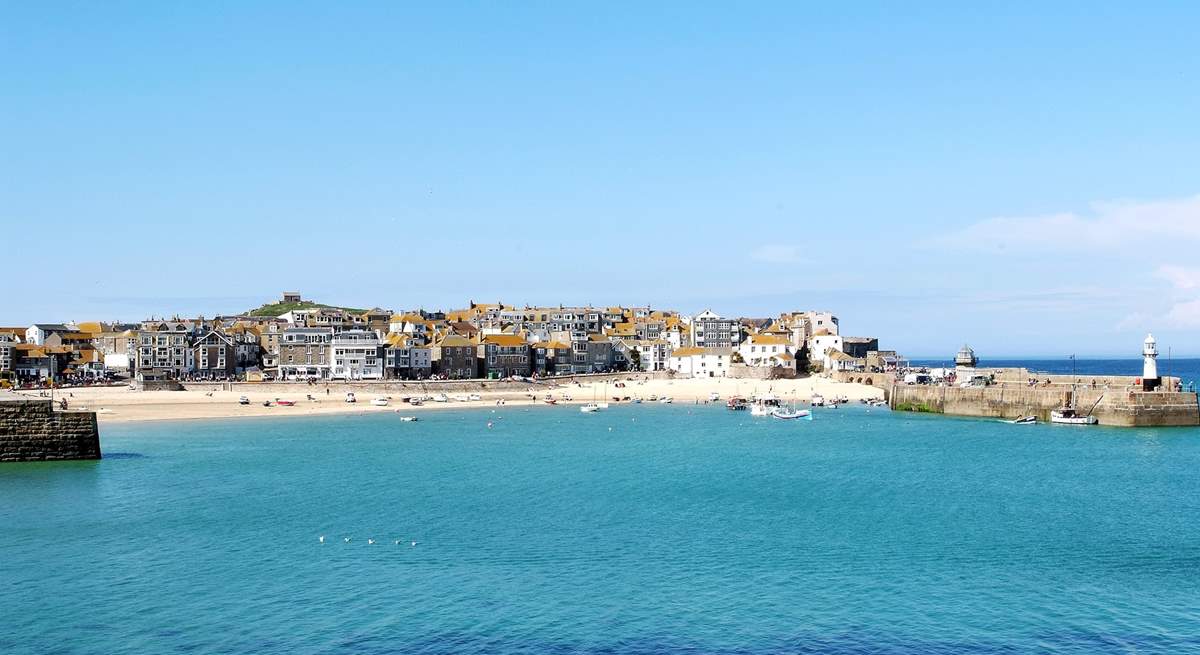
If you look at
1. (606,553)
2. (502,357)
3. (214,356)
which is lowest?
(606,553)

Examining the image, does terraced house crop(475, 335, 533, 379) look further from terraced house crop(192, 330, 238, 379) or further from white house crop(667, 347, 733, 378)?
terraced house crop(192, 330, 238, 379)

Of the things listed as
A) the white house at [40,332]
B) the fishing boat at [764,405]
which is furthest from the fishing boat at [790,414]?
the white house at [40,332]

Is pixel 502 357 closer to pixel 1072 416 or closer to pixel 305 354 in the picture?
pixel 305 354

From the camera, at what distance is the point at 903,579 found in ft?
88.9

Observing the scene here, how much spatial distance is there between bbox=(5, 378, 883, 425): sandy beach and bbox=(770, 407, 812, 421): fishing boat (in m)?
13.9

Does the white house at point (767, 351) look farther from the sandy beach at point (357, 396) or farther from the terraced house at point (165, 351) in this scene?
the terraced house at point (165, 351)

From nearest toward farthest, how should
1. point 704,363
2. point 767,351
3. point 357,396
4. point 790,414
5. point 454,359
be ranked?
point 790,414
point 357,396
point 454,359
point 704,363
point 767,351

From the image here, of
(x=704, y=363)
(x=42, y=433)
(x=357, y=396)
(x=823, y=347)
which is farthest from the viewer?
(x=823, y=347)

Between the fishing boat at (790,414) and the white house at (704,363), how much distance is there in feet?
129

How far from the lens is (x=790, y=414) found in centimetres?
8294

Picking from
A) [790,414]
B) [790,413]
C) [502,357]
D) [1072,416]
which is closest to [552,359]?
[502,357]

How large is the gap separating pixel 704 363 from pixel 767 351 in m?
7.73

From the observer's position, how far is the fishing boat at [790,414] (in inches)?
3216

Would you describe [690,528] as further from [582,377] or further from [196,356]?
[196,356]
